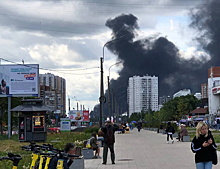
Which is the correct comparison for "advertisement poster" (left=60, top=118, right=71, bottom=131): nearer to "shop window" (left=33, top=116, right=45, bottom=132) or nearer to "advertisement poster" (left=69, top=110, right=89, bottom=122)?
"advertisement poster" (left=69, top=110, right=89, bottom=122)

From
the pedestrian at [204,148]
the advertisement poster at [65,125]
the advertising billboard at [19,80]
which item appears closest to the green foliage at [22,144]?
the pedestrian at [204,148]

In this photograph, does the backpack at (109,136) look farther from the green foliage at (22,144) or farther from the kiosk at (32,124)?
the kiosk at (32,124)

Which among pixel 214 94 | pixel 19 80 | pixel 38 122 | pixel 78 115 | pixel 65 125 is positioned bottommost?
pixel 65 125

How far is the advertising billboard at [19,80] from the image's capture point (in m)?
42.9

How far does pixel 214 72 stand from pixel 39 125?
10811 centimetres

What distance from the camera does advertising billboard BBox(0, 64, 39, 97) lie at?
141ft

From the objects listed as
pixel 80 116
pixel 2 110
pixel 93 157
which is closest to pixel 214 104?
pixel 80 116

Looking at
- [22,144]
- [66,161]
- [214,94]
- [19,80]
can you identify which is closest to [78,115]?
[19,80]

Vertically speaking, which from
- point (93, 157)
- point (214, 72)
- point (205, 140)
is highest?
point (214, 72)

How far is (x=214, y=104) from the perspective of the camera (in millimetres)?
128875

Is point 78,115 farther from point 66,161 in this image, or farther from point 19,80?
point 66,161

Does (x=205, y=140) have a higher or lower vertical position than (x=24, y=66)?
lower

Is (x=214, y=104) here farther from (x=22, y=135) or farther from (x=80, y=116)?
(x=22, y=135)

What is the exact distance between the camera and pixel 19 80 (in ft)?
142
